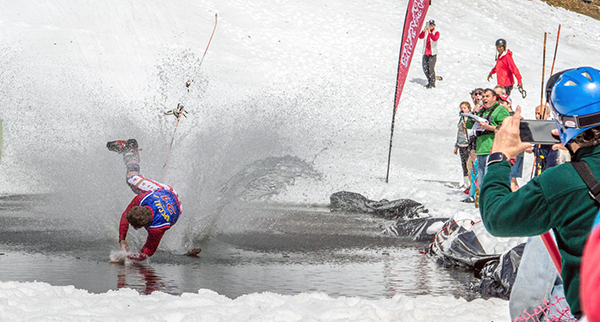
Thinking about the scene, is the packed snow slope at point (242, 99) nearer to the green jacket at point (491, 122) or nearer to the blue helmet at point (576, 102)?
the green jacket at point (491, 122)

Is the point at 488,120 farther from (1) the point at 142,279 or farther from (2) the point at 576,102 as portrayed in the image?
(2) the point at 576,102

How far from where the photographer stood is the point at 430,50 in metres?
20.7

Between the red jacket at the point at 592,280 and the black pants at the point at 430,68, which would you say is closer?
the red jacket at the point at 592,280

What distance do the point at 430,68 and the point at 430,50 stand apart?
0.73 metres

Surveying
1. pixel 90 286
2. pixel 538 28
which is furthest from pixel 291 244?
pixel 538 28

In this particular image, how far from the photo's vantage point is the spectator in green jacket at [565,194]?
1.90 meters

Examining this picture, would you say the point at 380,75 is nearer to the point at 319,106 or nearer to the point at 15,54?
the point at 319,106

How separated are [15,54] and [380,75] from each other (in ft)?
42.7

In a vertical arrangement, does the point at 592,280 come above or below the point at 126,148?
above

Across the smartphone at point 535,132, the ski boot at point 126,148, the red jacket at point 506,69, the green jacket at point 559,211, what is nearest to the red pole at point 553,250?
the green jacket at point 559,211

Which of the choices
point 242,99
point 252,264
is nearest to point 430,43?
point 242,99

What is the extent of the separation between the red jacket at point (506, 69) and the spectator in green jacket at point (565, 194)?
13.7 meters

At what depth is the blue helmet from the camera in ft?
6.48

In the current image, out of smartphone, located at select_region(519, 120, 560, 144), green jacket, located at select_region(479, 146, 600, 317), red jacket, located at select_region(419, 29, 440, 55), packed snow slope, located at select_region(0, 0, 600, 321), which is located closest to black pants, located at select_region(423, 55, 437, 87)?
red jacket, located at select_region(419, 29, 440, 55)
